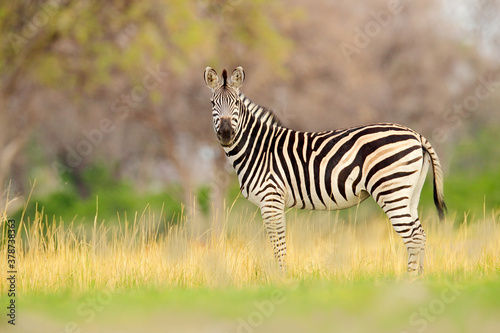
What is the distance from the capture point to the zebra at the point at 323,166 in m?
7.34

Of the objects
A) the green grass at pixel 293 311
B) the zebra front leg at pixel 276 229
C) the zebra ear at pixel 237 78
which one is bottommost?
the green grass at pixel 293 311

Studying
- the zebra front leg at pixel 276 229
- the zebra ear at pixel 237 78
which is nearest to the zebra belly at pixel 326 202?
the zebra front leg at pixel 276 229

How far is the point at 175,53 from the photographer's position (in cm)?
1819

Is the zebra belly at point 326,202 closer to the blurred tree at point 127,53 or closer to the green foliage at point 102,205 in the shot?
the blurred tree at point 127,53

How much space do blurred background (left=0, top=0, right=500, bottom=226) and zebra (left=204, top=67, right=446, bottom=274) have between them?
2.32 meters

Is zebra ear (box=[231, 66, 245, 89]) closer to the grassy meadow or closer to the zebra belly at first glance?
the zebra belly

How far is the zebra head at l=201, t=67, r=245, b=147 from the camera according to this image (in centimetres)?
755

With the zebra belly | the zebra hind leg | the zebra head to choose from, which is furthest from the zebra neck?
the zebra hind leg

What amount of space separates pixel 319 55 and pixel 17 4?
11943mm

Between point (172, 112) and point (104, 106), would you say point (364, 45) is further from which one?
point (104, 106)

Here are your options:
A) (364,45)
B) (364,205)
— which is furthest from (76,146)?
(364,205)

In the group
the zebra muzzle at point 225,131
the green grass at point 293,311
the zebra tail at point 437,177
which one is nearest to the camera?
the green grass at point 293,311

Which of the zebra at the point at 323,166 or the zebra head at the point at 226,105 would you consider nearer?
the zebra at the point at 323,166

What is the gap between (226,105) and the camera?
760cm
